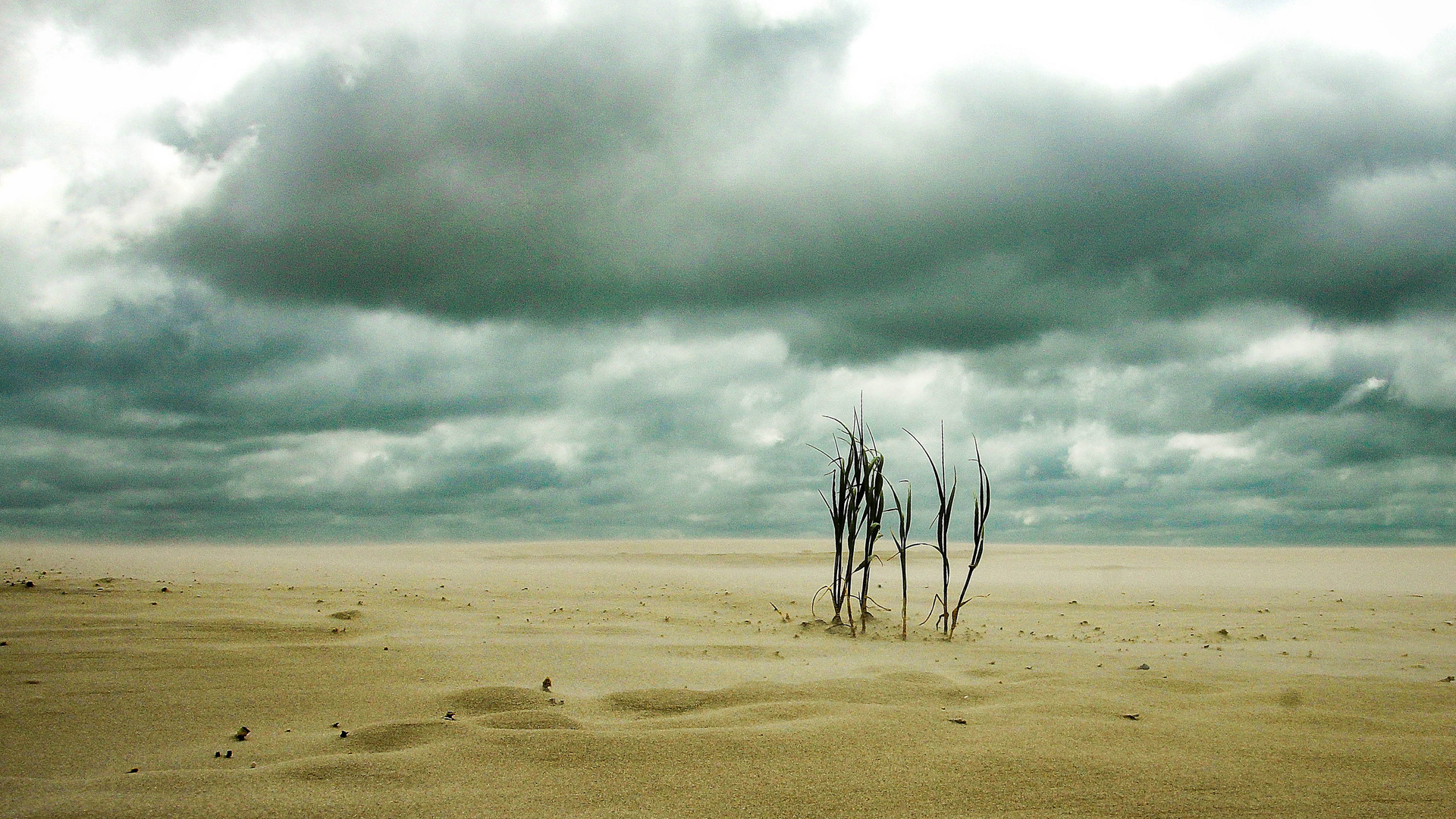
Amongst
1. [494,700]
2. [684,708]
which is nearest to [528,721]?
[494,700]

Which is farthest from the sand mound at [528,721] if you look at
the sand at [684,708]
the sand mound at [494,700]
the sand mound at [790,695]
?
the sand mound at [790,695]

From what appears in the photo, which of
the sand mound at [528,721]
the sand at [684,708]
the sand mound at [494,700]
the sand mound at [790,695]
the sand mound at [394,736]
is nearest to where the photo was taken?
the sand at [684,708]

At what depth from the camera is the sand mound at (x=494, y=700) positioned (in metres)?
3.18

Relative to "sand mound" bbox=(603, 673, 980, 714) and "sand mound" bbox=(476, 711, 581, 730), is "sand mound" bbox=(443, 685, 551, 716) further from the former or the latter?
"sand mound" bbox=(603, 673, 980, 714)

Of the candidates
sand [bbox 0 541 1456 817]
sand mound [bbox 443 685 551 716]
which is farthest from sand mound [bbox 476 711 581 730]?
sand mound [bbox 443 685 551 716]

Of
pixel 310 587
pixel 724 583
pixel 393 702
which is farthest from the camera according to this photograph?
pixel 724 583

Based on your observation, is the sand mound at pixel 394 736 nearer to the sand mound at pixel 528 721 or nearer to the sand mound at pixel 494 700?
the sand mound at pixel 528 721

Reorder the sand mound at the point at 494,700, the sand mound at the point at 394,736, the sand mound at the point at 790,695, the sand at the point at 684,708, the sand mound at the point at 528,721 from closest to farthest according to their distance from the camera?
1. the sand at the point at 684,708
2. the sand mound at the point at 394,736
3. the sand mound at the point at 528,721
4. the sand mound at the point at 494,700
5. the sand mound at the point at 790,695

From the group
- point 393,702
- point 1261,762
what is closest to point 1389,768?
point 1261,762

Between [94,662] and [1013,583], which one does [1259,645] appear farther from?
[94,662]

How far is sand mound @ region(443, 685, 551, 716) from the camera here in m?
3.18

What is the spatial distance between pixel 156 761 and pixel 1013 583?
28.0 ft

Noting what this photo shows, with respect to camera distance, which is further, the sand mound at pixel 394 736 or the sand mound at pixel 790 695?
the sand mound at pixel 790 695

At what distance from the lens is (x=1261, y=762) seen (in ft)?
8.44
